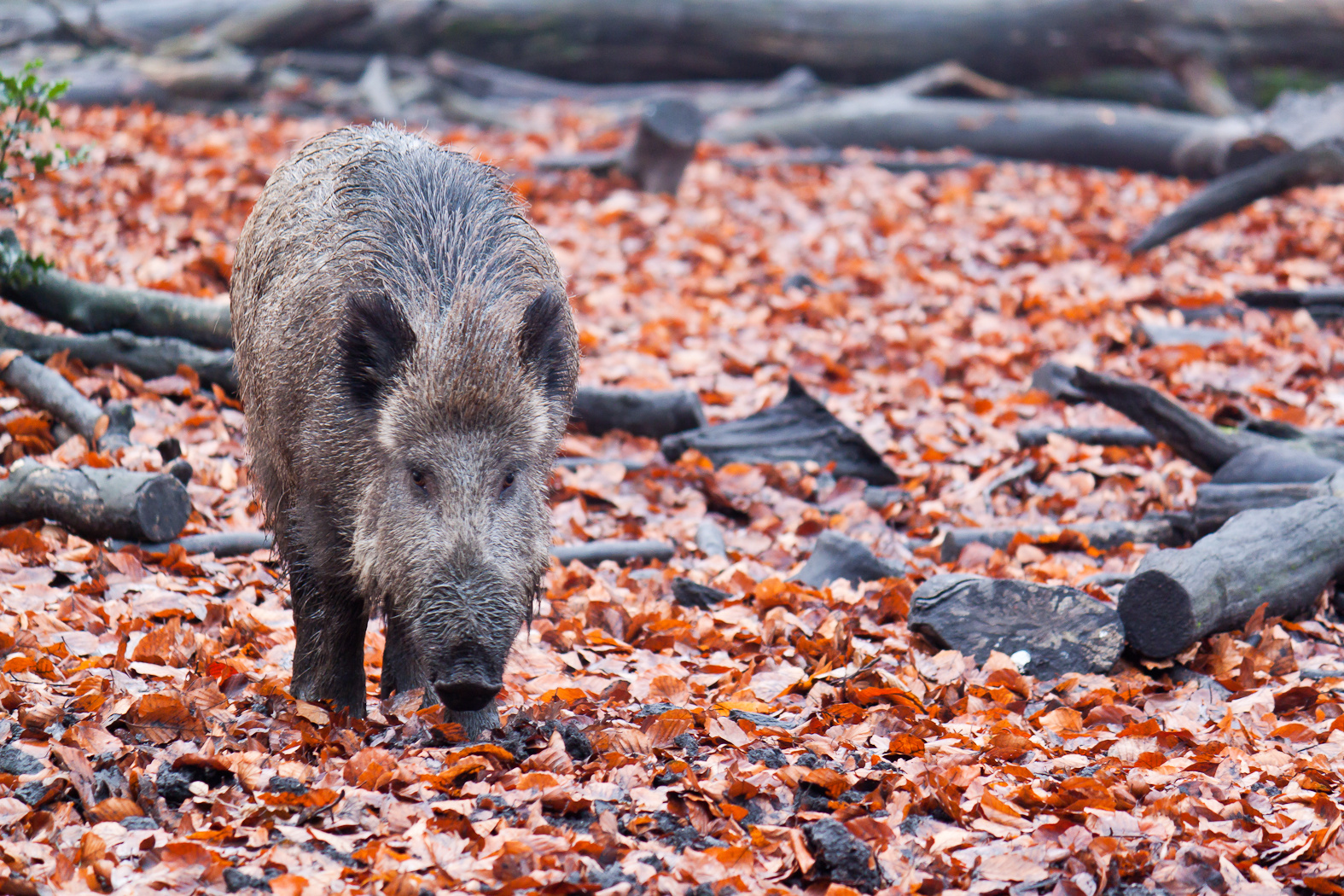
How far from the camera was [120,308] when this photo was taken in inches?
278

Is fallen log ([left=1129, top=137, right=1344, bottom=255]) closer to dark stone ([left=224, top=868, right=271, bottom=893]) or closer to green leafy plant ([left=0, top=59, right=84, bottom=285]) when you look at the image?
green leafy plant ([left=0, top=59, right=84, bottom=285])

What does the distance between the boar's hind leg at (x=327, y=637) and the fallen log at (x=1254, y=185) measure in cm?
836

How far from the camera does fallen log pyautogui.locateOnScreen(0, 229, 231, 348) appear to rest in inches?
274

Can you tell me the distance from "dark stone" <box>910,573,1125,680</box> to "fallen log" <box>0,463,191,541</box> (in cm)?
333

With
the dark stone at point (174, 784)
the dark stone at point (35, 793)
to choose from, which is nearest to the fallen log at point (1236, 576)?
the dark stone at point (174, 784)

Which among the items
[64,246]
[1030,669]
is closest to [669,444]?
[1030,669]

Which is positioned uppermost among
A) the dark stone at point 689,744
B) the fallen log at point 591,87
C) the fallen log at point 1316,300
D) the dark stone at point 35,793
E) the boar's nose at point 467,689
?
the fallen log at point 591,87

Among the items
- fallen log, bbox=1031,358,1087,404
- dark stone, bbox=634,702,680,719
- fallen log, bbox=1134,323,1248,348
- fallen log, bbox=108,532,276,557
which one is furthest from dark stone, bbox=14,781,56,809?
fallen log, bbox=1134,323,1248,348

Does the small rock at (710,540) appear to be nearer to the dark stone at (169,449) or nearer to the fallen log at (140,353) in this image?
the dark stone at (169,449)

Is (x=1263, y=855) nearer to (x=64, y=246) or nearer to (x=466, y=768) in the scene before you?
(x=466, y=768)

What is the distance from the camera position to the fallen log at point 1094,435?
7277 mm

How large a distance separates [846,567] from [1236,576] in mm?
1717

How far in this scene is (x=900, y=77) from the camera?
15359 mm

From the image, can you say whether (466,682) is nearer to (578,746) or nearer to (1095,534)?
(578,746)
